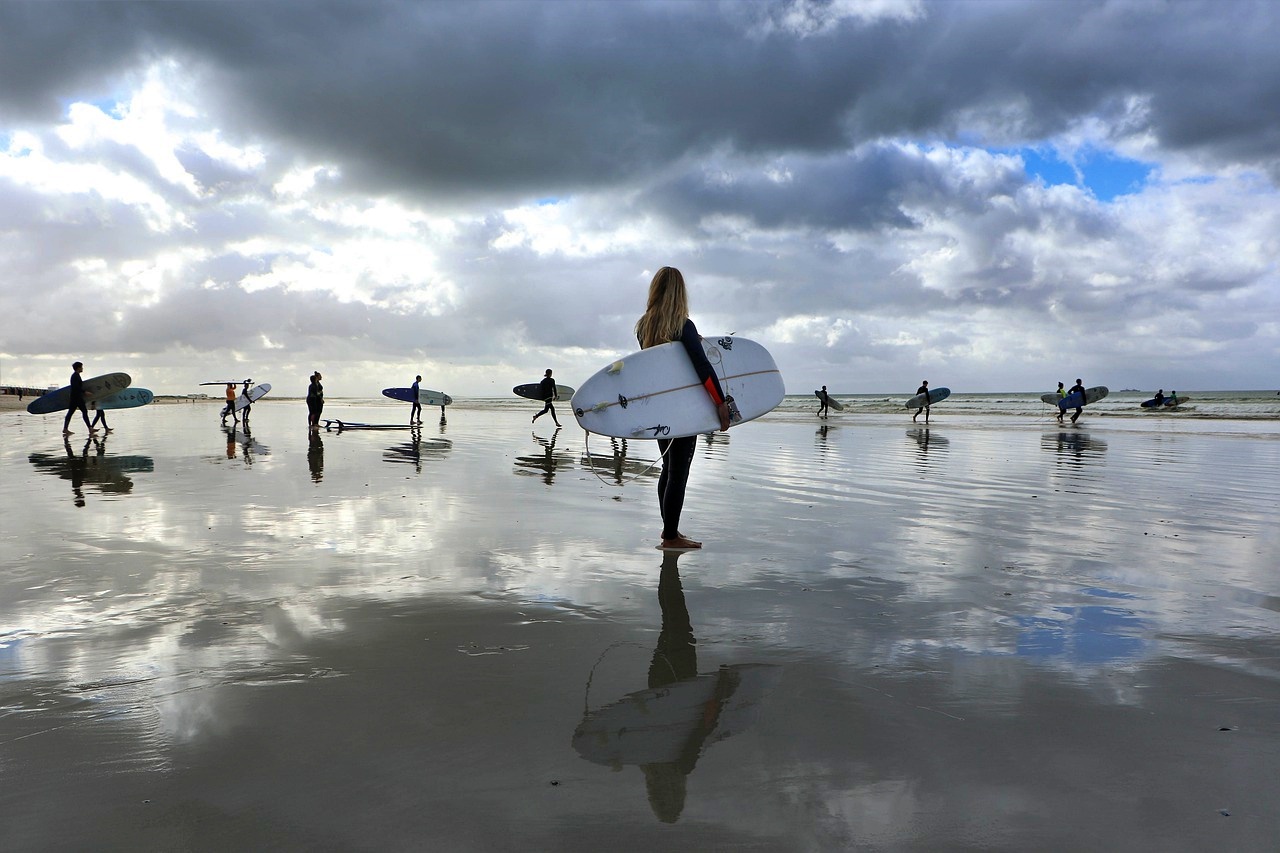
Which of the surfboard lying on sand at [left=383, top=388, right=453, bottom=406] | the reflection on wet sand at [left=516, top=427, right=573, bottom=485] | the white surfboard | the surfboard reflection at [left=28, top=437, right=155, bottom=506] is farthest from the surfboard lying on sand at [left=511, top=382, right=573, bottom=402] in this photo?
the white surfboard

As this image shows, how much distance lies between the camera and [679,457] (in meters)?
5.87

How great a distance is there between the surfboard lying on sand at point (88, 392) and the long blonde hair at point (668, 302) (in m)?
22.8

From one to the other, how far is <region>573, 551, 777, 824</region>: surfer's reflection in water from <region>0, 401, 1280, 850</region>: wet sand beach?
0.01 m

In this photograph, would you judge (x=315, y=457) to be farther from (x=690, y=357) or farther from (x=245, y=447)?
(x=690, y=357)

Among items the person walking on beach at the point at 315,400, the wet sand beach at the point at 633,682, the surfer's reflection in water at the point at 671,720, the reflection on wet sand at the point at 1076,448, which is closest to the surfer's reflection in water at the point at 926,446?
the reflection on wet sand at the point at 1076,448

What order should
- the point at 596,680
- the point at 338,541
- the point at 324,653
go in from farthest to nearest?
the point at 338,541 → the point at 324,653 → the point at 596,680

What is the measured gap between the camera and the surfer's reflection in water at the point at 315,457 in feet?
34.6

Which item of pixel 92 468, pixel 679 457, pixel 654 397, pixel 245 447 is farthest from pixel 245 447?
pixel 679 457

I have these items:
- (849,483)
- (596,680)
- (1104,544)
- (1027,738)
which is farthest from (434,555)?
(849,483)

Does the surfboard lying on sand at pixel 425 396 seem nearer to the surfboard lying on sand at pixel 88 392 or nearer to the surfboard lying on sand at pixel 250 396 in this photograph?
the surfboard lying on sand at pixel 250 396

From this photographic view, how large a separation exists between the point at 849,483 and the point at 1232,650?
6.54 meters

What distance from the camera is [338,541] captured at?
19.4 ft

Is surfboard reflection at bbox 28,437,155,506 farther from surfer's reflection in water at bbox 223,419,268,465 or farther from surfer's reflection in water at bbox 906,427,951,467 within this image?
surfer's reflection in water at bbox 906,427,951,467

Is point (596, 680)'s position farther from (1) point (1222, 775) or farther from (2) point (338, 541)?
(2) point (338, 541)
